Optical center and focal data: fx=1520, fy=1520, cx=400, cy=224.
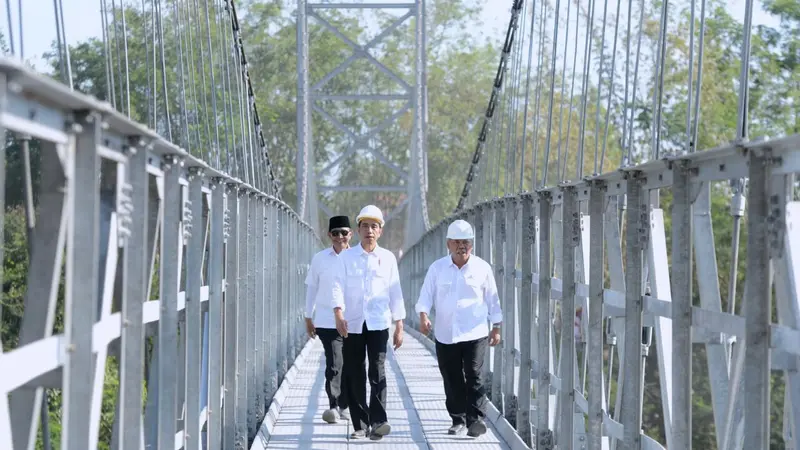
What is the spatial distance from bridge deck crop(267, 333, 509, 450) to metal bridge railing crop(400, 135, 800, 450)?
0.47m

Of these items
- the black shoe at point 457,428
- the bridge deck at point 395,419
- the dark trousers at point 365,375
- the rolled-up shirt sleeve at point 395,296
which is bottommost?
the bridge deck at point 395,419

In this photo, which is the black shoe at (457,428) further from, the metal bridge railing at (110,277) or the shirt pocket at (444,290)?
the metal bridge railing at (110,277)

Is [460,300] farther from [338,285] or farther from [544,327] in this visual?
[544,327]

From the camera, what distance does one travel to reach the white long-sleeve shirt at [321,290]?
9820 millimetres

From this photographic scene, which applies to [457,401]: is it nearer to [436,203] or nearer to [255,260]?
[255,260]

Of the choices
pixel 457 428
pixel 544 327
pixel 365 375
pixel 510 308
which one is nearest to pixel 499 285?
pixel 510 308

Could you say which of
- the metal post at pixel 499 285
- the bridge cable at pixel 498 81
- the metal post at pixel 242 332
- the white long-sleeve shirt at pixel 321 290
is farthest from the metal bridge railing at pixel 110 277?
the bridge cable at pixel 498 81

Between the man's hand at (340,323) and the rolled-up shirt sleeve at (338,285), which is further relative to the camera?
the rolled-up shirt sleeve at (338,285)

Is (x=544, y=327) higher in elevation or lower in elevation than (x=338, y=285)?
lower

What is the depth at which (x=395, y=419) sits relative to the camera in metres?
10.7

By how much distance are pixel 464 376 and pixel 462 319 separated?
405 mm

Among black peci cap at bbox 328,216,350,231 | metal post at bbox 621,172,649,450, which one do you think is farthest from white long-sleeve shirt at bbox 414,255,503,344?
metal post at bbox 621,172,649,450

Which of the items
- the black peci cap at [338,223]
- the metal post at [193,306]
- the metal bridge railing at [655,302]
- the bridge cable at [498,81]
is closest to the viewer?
the metal bridge railing at [655,302]

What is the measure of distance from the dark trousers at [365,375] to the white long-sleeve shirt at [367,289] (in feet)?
0.22
